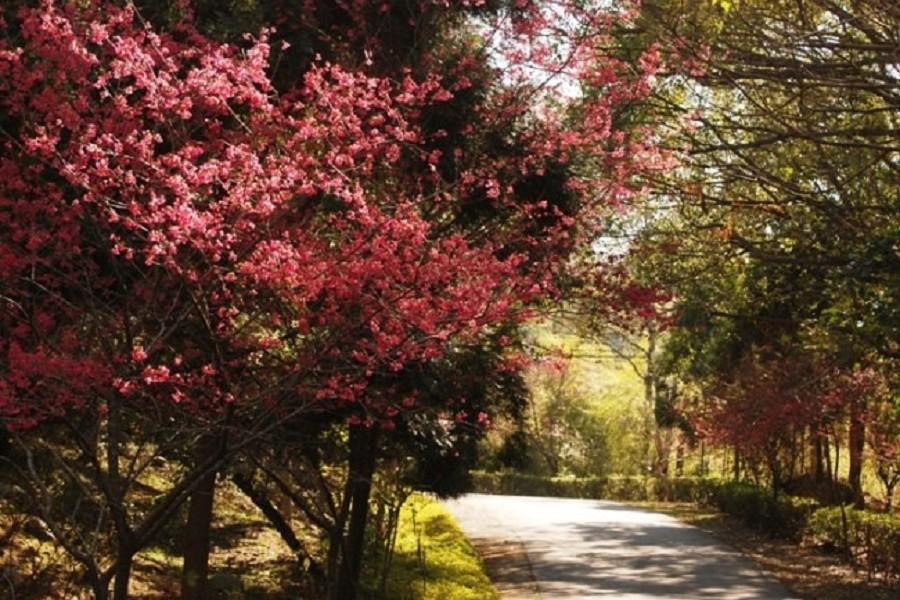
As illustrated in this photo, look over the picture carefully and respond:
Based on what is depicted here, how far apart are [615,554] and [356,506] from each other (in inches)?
396

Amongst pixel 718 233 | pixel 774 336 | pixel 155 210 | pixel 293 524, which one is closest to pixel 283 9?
pixel 155 210

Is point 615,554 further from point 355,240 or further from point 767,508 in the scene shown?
point 355,240

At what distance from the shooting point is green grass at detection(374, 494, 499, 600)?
1365 cm

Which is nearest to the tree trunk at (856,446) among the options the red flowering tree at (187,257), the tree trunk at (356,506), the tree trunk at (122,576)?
the tree trunk at (356,506)

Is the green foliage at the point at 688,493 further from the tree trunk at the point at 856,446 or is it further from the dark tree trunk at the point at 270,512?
the dark tree trunk at the point at 270,512

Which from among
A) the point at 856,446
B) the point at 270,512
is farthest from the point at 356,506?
the point at 856,446

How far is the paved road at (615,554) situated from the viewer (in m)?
16.2

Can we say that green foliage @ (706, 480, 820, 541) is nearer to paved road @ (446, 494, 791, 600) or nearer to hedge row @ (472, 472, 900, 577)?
hedge row @ (472, 472, 900, 577)

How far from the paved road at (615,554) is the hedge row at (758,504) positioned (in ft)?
5.79

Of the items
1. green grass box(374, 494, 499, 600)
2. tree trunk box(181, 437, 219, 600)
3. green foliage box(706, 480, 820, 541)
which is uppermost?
green foliage box(706, 480, 820, 541)

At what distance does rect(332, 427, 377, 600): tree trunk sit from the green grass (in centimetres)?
146

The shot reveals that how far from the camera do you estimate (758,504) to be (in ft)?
90.3

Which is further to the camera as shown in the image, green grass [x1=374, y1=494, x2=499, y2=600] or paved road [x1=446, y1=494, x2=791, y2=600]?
paved road [x1=446, y1=494, x2=791, y2=600]

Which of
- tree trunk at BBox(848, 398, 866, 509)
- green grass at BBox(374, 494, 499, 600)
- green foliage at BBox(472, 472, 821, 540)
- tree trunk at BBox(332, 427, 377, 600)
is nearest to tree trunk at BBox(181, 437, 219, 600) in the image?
tree trunk at BBox(332, 427, 377, 600)
